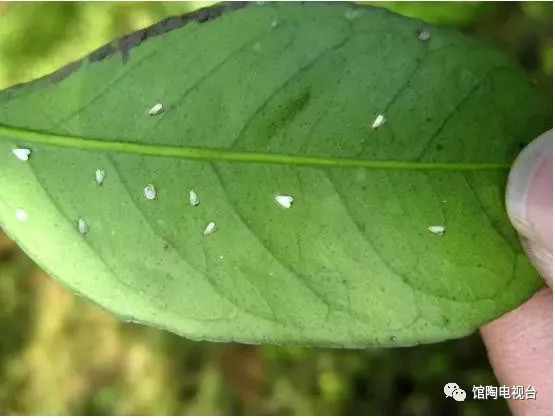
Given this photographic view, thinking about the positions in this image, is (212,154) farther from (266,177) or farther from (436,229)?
(436,229)

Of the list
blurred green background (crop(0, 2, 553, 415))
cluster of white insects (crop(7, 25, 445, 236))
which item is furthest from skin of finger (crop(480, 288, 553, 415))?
cluster of white insects (crop(7, 25, 445, 236))

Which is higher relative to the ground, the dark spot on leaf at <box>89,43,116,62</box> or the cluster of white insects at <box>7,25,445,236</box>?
the dark spot on leaf at <box>89,43,116,62</box>

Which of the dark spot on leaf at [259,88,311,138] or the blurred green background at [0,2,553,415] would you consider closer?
the dark spot on leaf at [259,88,311,138]

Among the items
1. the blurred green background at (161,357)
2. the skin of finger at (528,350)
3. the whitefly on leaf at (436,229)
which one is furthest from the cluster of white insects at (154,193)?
the blurred green background at (161,357)

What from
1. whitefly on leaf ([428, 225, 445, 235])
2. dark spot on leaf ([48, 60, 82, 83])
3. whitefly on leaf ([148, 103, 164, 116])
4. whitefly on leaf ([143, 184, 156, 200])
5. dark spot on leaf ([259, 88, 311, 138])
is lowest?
whitefly on leaf ([428, 225, 445, 235])

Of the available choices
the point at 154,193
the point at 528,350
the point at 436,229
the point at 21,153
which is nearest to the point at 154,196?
the point at 154,193

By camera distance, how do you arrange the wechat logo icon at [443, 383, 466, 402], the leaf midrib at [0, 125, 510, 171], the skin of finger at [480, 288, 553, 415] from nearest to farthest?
1. the leaf midrib at [0, 125, 510, 171]
2. the skin of finger at [480, 288, 553, 415]
3. the wechat logo icon at [443, 383, 466, 402]

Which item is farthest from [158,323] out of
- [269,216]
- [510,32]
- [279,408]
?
[510,32]

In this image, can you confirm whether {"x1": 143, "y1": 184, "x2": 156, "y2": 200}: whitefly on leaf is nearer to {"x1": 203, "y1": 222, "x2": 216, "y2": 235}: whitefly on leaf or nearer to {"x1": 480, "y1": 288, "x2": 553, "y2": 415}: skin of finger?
{"x1": 203, "y1": 222, "x2": 216, "y2": 235}: whitefly on leaf
